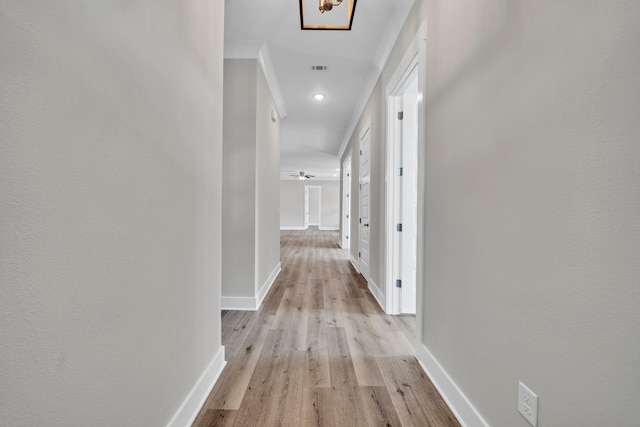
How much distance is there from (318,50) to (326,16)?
1.80ft

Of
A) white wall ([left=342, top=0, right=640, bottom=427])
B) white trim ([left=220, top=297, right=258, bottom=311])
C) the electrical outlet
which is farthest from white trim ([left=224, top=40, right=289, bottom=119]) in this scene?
the electrical outlet

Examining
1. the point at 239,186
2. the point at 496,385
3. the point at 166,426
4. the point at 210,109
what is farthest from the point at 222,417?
the point at 239,186

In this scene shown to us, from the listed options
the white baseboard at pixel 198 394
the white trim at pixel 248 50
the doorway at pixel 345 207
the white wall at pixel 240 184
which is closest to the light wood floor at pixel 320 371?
the white baseboard at pixel 198 394

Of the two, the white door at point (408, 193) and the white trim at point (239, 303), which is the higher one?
the white door at point (408, 193)

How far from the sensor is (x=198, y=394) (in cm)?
153

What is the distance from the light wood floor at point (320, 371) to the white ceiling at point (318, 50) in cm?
258

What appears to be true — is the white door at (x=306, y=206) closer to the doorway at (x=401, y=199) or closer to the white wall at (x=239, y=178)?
the white wall at (x=239, y=178)

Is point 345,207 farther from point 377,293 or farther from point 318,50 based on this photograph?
point 318,50

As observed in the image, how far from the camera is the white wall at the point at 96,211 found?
2.00ft

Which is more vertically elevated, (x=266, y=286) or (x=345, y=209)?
(x=345, y=209)

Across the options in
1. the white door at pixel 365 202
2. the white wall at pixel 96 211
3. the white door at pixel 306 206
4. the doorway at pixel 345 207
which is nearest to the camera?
the white wall at pixel 96 211

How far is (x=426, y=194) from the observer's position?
6.70ft

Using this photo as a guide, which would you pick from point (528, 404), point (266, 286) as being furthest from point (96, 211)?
point (266, 286)

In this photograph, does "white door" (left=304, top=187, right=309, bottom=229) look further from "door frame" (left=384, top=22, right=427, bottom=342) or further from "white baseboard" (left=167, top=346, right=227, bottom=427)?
"white baseboard" (left=167, top=346, right=227, bottom=427)
